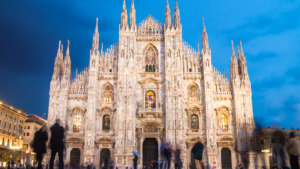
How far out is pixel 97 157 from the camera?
3619cm

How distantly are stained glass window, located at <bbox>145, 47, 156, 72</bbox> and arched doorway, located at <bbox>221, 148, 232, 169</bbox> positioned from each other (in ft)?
47.3

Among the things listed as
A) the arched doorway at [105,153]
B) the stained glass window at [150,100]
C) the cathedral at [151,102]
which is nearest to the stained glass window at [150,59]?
the cathedral at [151,102]

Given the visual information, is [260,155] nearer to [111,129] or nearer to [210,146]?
[210,146]

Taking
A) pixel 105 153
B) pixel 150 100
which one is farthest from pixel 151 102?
pixel 105 153

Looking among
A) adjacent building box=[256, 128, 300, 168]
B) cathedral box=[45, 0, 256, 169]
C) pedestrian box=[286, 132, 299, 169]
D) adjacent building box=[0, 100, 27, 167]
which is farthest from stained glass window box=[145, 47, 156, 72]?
pedestrian box=[286, 132, 299, 169]

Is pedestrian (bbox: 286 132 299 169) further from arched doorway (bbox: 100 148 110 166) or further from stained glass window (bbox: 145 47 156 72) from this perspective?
stained glass window (bbox: 145 47 156 72)

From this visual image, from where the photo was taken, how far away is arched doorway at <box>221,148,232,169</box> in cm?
3588

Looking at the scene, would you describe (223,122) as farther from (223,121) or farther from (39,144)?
(39,144)

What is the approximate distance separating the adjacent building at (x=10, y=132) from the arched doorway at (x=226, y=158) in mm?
33924

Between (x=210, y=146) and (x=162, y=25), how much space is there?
18143mm

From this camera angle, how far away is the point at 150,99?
126 ft

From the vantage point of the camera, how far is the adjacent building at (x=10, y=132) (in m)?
45.9

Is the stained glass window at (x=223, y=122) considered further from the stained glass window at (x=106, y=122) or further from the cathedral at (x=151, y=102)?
the stained glass window at (x=106, y=122)

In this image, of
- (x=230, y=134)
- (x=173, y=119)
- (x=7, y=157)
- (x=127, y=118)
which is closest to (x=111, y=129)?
(x=127, y=118)
